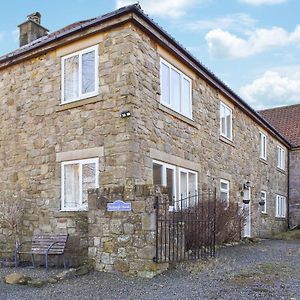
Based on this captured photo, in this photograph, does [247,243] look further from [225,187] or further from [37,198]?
[37,198]

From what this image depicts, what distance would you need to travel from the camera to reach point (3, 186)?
11930mm

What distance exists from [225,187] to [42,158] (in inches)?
275

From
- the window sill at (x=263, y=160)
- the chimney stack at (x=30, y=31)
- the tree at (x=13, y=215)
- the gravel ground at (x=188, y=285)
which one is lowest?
the gravel ground at (x=188, y=285)

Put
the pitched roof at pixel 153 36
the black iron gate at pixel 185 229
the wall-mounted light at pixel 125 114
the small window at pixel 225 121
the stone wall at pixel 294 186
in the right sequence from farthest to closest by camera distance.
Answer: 1. the stone wall at pixel 294 186
2. the small window at pixel 225 121
3. the pitched roof at pixel 153 36
4. the wall-mounted light at pixel 125 114
5. the black iron gate at pixel 185 229

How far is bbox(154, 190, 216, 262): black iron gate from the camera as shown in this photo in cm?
813

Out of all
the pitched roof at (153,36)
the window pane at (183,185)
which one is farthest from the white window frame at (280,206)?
the window pane at (183,185)

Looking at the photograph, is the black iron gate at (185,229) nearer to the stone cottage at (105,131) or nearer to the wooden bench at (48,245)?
the stone cottage at (105,131)

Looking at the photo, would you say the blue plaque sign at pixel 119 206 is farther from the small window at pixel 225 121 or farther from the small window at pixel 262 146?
the small window at pixel 262 146

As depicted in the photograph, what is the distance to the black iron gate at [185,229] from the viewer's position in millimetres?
8133

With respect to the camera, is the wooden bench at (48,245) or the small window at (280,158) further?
the small window at (280,158)

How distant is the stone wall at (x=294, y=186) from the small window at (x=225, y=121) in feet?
34.3

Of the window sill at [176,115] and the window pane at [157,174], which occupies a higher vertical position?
the window sill at [176,115]

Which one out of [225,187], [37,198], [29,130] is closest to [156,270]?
[37,198]

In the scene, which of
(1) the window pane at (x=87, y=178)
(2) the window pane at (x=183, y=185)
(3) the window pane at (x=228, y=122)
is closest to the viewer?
(1) the window pane at (x=87, y=178)
